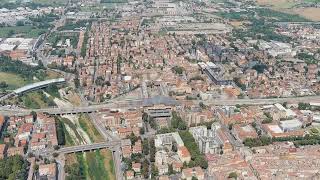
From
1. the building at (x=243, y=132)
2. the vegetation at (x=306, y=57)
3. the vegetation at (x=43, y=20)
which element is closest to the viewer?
the building at (x=243, y=132)

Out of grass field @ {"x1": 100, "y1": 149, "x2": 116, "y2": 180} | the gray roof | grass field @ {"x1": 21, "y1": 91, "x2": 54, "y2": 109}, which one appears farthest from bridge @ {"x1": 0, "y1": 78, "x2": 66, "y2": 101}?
grass field @ {"x1": 100, "y1": 149, "x2": 116, "y2": 180}

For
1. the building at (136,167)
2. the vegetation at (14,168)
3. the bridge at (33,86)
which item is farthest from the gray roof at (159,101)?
the vegetation at (14,168)

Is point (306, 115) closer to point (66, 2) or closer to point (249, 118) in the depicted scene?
A: point (249, 118)

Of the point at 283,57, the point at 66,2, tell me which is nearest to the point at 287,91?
the point at 283,57

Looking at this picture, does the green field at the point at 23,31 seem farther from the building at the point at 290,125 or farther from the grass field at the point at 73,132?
the building at the point at 290,125

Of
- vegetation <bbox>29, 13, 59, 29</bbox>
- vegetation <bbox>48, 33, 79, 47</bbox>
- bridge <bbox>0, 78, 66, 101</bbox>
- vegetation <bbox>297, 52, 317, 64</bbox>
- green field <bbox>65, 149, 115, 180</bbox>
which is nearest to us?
green field <bbox>65, 149, 115, 180</bbox>

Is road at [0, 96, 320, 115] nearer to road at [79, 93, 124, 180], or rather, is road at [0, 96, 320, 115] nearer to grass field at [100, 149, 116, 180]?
road at [79, 93, 124, 180]

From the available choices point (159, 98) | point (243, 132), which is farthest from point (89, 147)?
point (243, 132)
